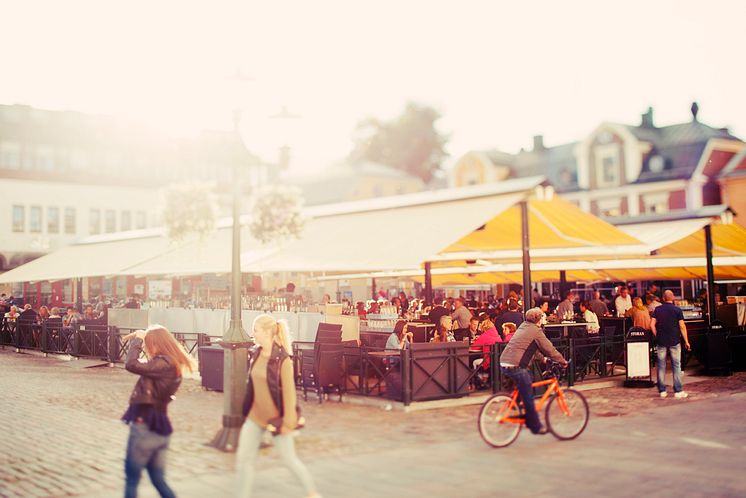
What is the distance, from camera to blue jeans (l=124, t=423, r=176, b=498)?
6352mm

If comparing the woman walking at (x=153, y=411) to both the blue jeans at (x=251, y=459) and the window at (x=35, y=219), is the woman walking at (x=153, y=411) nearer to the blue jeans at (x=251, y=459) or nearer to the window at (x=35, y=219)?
the blue jeans at (x=251, y=459)

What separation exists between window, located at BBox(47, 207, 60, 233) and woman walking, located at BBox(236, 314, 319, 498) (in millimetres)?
48703

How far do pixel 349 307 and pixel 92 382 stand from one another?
5773 mm

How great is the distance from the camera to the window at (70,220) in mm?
52941

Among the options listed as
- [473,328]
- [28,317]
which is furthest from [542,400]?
[28,317]

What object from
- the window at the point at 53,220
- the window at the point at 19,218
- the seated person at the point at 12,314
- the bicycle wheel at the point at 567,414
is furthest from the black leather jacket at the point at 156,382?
the window at the point at 53,220

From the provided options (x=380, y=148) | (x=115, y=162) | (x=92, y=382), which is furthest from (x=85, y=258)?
(x=380, y=148)

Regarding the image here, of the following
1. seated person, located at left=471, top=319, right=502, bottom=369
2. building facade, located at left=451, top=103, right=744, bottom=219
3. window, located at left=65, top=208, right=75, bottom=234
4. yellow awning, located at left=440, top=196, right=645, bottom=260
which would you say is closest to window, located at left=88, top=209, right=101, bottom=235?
window, located at left=65, top=208, right=75, bottom=234

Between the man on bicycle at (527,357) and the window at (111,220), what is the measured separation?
48.9 meters

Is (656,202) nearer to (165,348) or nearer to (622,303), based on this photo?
(622,303)

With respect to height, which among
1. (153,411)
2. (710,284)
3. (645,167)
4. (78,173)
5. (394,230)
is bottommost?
(153,411)

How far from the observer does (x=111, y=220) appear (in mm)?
55312

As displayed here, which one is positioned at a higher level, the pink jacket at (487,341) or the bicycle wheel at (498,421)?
the pink jacket at (487,341)

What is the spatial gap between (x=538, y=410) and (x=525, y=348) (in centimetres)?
73
